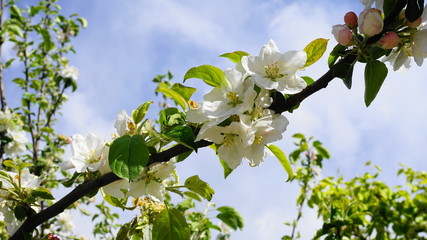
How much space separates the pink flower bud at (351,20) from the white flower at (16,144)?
306cm

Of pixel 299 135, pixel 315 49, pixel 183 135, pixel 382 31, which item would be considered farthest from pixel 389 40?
pixel 299 135

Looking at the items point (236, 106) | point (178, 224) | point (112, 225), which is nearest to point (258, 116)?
point (236, 106)

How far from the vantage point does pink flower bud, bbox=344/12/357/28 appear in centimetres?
88

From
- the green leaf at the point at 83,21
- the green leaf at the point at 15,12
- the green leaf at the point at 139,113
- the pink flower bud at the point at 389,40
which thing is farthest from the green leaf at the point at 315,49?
the green leaf at the point at 83,21

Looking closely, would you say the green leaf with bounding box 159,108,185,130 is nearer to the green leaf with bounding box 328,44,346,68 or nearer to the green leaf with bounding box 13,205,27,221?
the green leaf with bounding box 328,44,346,68

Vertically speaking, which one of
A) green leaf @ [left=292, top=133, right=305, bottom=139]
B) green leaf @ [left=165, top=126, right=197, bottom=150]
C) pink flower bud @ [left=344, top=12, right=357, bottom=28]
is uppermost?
green leaf @ [left=292, top=133, right=305, bottom=139]

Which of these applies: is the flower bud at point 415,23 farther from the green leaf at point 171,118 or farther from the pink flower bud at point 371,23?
the green leaf at point 171,118

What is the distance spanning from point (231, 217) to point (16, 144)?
2088mm

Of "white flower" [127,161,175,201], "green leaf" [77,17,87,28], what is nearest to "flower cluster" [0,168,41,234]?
"white flower" [127,161,175,201]

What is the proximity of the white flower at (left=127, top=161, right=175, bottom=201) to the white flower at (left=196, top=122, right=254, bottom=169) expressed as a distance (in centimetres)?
17

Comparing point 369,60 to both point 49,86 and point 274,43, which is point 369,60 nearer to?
point 274,43

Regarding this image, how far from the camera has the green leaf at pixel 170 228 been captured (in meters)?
1.01

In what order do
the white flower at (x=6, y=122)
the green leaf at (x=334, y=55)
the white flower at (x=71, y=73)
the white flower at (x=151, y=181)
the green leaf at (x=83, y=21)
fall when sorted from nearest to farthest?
the green leaf at (x=334, y=55)
the white flower at (x=151, y=181)
the white flower at (x=6, y=122)
the white flower at (x=71, y=73)
the green leaf at (x=83, y=21)

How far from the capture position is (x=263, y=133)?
Answer: 0.85m
